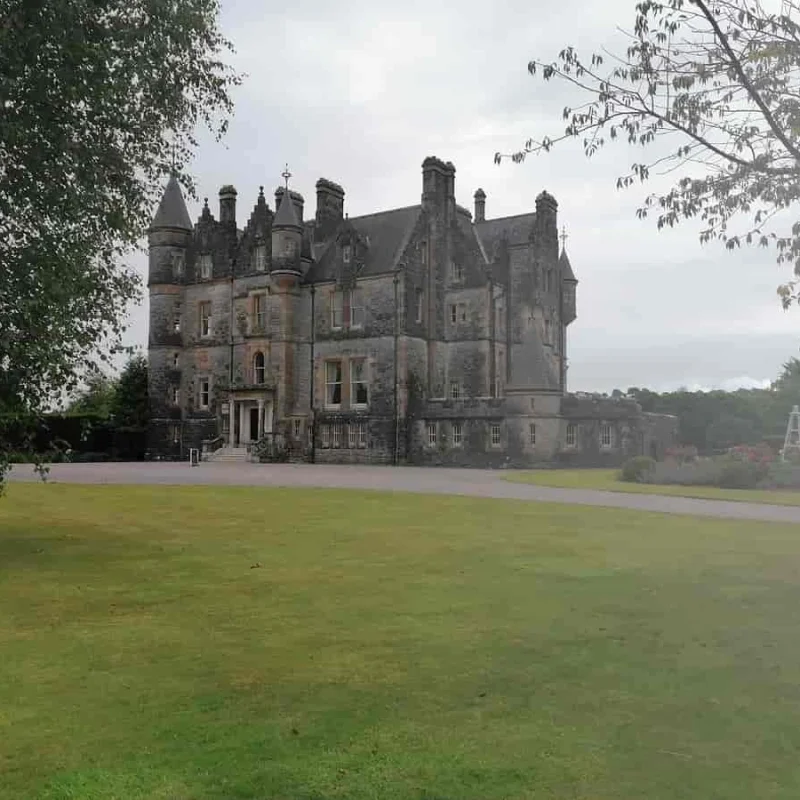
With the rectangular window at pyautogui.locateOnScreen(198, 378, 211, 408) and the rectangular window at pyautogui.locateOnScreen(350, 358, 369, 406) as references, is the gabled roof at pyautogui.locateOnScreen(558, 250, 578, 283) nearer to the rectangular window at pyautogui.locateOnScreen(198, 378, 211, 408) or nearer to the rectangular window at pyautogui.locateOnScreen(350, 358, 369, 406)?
the rectangular window at pyautogui.locateOnScreen(350, 358, 369, 406)

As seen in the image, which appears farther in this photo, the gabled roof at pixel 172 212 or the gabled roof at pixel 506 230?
the gabled roof at pixel 172 212

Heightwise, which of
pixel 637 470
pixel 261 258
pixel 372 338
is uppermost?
pixel 261 258

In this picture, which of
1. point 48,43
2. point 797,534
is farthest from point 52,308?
point 797,534

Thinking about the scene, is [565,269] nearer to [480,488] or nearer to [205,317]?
[205,317]

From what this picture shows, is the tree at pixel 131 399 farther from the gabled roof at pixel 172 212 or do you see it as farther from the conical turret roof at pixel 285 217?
the conical turret roof at pixel 285 217

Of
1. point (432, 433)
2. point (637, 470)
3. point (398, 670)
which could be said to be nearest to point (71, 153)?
point (398, 670)

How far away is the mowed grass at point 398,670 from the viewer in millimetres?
4656

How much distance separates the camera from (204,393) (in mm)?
55000

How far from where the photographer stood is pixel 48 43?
11727mm

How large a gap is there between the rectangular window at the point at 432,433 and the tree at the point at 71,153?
109ft

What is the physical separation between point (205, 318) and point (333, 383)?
11636 millimetres

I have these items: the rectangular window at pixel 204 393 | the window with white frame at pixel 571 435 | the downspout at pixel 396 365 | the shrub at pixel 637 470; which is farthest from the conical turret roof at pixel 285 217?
the shrub at pixel 637 470

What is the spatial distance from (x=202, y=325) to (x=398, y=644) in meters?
50.6

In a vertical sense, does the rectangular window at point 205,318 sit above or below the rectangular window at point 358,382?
above
